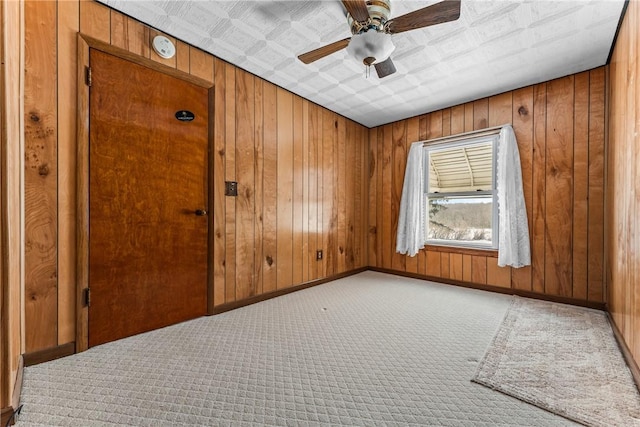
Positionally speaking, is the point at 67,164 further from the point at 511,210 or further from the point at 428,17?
the point at 511,210

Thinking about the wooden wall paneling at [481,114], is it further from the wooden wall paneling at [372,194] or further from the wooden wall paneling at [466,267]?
the wooden wall paneling at [466,267]

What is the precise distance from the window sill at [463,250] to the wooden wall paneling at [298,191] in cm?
175

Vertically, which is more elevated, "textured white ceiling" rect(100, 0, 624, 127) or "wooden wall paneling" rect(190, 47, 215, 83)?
"textured white ceiling" rect(100, 0, 624, 127)

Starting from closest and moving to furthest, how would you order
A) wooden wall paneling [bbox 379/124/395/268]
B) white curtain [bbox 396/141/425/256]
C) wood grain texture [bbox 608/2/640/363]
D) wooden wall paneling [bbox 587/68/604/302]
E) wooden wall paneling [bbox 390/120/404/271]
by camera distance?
wood grain texture [bbox 608/2/640/363]
wooden wall paneling [bbox 587/68/604/302]
white curtain [bbox 396/141/425/256]
wooden wall paneling [bbox 390/120/404/271]
wooden wall paneling [bbox 379/124/395/268]

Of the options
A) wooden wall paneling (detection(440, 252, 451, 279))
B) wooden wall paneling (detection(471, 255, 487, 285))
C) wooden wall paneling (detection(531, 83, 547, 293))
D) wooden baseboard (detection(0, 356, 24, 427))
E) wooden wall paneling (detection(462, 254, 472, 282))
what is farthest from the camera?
wooden wall paneling (detection(440, 252, 451, 279))

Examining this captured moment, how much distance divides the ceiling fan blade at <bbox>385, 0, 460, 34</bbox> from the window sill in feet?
8.39

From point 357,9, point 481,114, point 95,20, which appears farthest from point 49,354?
point 481,114

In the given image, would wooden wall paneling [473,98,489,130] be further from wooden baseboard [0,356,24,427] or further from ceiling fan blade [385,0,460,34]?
wooden baseboard [0,356,24,427]

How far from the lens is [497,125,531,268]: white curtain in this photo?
289cm

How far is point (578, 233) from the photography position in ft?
8.72

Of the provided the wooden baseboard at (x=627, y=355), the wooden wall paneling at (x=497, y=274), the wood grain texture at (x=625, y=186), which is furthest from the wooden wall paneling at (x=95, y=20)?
the wooden wall paneling at (x=497, y=274)

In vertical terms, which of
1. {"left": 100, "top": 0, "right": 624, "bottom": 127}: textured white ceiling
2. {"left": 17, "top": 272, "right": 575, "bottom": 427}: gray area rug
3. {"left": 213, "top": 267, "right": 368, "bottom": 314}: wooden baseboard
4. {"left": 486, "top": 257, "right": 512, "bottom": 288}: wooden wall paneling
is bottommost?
{"left": 17, "top": 272, "right": 575, "bottom": 427}: gray area rug

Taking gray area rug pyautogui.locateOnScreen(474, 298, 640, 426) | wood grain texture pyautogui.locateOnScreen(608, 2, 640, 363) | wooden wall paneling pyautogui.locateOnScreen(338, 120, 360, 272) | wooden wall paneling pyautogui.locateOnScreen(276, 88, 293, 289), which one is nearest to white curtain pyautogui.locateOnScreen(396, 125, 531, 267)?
wood grain texture pyautogui.locateOnScreen(608, 2, 640, 363)

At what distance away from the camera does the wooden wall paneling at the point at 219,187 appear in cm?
242
